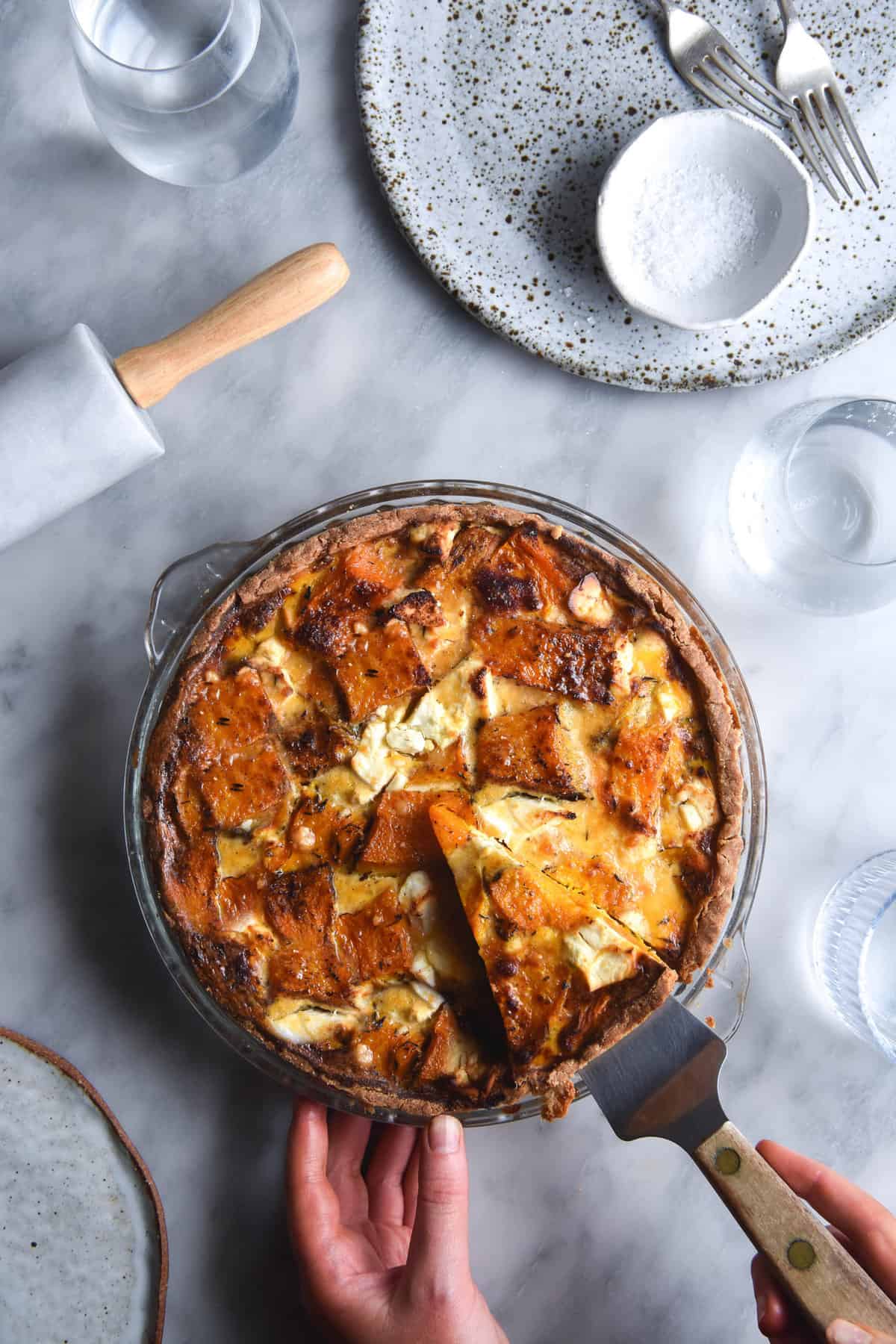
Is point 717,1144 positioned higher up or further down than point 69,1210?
further down

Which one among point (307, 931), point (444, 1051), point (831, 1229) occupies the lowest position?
point (831, 1229)

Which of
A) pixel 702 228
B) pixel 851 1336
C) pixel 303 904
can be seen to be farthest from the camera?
pixel 702 228

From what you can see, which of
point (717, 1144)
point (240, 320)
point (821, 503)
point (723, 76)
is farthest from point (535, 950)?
point (723, 76)

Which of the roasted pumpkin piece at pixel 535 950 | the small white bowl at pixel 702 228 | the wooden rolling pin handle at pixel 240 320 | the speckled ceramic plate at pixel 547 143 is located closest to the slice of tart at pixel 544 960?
the roasted pumpkin piece at pixel 535 950

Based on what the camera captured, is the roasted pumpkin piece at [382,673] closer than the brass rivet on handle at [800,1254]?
No

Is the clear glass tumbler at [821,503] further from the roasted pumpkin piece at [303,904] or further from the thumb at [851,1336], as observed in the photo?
the thumb at [851,1336]

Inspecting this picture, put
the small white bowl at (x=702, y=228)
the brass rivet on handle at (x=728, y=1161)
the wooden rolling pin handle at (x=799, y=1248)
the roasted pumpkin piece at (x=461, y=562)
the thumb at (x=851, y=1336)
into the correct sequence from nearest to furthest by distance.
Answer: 1. the thumb at (x=851, y=1336)
2. the wooden rolling pin handle at (x=799, y=1248)
3. the brass rivet on handle at (x=728, y=1161)
4. the roasted pumpkin piece at (x=461, y=562)
5. the small white bowl at (x=702, y=228)

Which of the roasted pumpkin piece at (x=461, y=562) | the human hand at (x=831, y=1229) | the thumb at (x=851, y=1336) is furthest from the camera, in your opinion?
the human hand at (x=831, y=1229)

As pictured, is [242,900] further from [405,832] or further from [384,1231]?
[384,1231]
